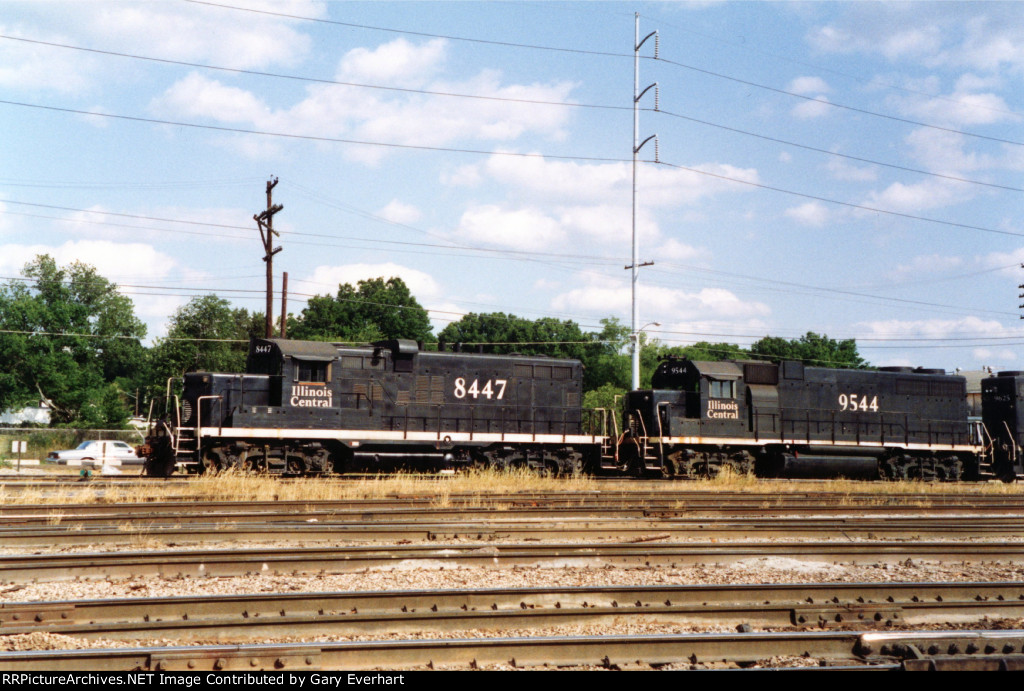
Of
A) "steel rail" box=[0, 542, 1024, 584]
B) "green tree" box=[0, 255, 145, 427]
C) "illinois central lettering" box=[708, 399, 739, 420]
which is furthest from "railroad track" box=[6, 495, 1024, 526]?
"green tree" box=[0, 255, 145, 427]

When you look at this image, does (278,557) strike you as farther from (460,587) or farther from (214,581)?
A: (460,587)

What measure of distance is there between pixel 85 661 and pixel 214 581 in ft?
9.28

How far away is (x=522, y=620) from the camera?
21.5ft

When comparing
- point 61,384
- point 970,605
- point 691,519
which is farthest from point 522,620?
point 61,384

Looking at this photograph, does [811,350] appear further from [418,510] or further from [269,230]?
[418,510]

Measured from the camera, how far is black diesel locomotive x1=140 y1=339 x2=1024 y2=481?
62.1ft

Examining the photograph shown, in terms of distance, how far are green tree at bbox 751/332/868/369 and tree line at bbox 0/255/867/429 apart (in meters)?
0.15

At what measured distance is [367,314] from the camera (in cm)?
7581

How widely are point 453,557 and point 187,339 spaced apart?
1574 inches

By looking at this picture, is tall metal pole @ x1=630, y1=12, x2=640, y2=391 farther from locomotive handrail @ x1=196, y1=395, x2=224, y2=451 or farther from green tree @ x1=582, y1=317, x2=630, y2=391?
green tree @ x1=582, y1=317, x2=630, y2=391

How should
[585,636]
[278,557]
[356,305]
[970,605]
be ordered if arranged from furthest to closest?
[356,305] → [278,557] → [970,605] → [585,636]

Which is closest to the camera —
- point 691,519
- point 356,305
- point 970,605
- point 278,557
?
point 970,605

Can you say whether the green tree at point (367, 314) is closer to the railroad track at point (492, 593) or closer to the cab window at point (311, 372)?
the cab window at point (311, 372)

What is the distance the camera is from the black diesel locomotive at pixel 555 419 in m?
18.9
